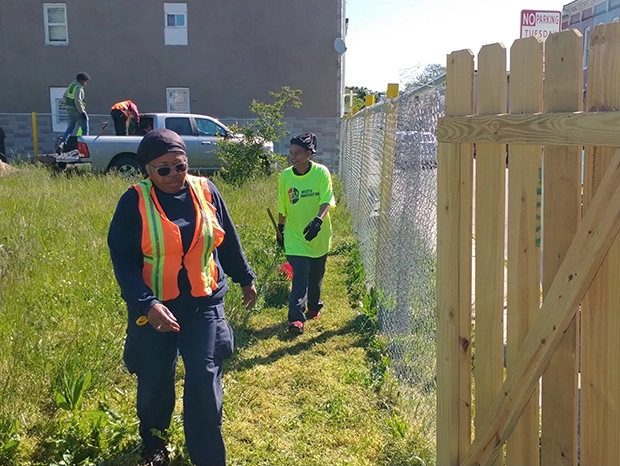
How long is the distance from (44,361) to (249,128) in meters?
11.6

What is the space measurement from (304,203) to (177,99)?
20.9 meters

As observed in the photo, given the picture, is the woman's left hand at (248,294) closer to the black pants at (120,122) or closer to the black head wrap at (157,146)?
the black head wrap at (157,146)

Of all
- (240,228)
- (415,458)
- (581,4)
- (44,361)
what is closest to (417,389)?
(415,458)

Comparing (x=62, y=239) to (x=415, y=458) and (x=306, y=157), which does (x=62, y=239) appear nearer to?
(x=306, y=157)

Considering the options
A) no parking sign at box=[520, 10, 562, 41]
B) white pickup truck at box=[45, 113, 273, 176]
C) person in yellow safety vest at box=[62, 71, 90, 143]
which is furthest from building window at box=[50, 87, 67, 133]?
no parking sign at box=[520, 10, 562, 41]

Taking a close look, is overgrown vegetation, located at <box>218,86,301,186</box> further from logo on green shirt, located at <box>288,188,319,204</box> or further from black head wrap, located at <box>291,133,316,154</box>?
black head wrap, located at <box>291,133,316,154</box>

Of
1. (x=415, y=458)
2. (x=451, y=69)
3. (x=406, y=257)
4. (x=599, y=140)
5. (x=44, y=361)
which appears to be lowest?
(x=415, y=458)

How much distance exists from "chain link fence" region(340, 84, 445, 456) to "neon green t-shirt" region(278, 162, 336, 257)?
0.49 metres

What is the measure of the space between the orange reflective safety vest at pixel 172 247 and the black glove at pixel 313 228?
213 centimetres

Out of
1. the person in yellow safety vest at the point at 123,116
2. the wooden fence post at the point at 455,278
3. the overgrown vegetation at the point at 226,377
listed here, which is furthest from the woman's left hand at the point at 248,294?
the person in yellow safety vest at the point at 123,116

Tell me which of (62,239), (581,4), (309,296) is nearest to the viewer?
(309,296)

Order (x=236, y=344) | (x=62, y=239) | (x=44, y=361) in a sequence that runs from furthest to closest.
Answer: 1. (x=62, y=239)
2. (x=236, y=344)
3. (x=44, y=361)

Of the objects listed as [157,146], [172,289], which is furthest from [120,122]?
[172,289]

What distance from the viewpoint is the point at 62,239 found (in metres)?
8.00
